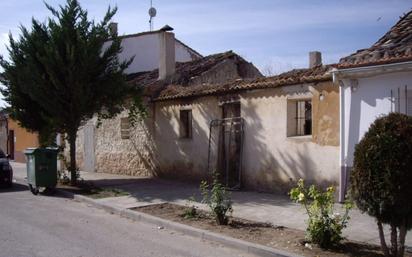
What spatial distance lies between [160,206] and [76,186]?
5637 mm

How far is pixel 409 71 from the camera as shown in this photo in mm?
10008

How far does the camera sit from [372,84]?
35.2 feet

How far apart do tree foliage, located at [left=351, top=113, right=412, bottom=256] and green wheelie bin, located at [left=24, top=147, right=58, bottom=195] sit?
11056mm

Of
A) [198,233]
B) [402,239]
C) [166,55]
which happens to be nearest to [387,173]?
[402,239]

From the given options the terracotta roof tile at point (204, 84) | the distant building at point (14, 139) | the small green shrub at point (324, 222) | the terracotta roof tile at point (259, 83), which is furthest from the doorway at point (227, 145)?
the distant building at point (14, 139)

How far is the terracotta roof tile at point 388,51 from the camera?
1007 centimetres

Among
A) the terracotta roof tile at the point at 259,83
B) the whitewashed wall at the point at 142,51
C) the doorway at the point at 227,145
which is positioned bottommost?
the doorway at the point at 227,145

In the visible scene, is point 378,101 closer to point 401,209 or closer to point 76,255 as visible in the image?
point 401,209

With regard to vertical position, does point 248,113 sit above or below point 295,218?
above

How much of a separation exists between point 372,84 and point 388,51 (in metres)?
0.76

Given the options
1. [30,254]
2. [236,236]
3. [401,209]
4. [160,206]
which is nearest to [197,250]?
[236,236]

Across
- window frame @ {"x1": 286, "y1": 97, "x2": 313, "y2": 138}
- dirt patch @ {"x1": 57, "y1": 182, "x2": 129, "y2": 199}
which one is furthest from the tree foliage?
dirt patch @ {"x1": 57, "y1": 182, "x2": 129, "y2": 199}

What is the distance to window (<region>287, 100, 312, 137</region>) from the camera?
43.2 ft

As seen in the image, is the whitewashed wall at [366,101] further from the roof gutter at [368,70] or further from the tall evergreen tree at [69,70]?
the tall evergreen tree at [69,70]
